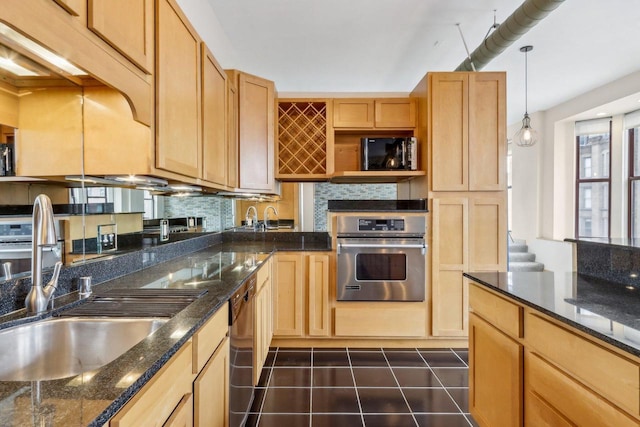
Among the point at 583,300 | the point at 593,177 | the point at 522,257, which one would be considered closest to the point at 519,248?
the point at 522,257

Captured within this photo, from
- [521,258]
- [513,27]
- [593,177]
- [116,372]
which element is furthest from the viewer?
[521,258]

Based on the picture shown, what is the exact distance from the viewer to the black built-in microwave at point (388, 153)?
121 inches

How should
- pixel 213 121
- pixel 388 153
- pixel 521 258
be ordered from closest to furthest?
pixel 213 121 → pixel 388 153 → pixel 521 258

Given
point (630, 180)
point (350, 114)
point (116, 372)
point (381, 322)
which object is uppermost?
point (350, 114)

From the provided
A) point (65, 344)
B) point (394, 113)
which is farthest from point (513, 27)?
point (65, 344)

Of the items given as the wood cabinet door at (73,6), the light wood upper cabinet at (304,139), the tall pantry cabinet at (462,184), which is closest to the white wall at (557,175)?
the tall pantry cabinet at (462,184)

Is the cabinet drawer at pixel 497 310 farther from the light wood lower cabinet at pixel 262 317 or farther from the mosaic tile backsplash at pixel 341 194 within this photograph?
the mosaic tile backsplash at pixel 341 194

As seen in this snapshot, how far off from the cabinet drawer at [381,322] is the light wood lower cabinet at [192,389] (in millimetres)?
1656

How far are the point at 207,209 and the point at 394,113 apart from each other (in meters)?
2.12

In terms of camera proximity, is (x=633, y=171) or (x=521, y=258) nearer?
(x=633, y=171)

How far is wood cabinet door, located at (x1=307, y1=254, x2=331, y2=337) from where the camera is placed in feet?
9.70

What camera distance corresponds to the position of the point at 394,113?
10.7 feet

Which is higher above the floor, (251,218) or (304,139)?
(304,139)

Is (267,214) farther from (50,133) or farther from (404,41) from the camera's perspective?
(50,133)
